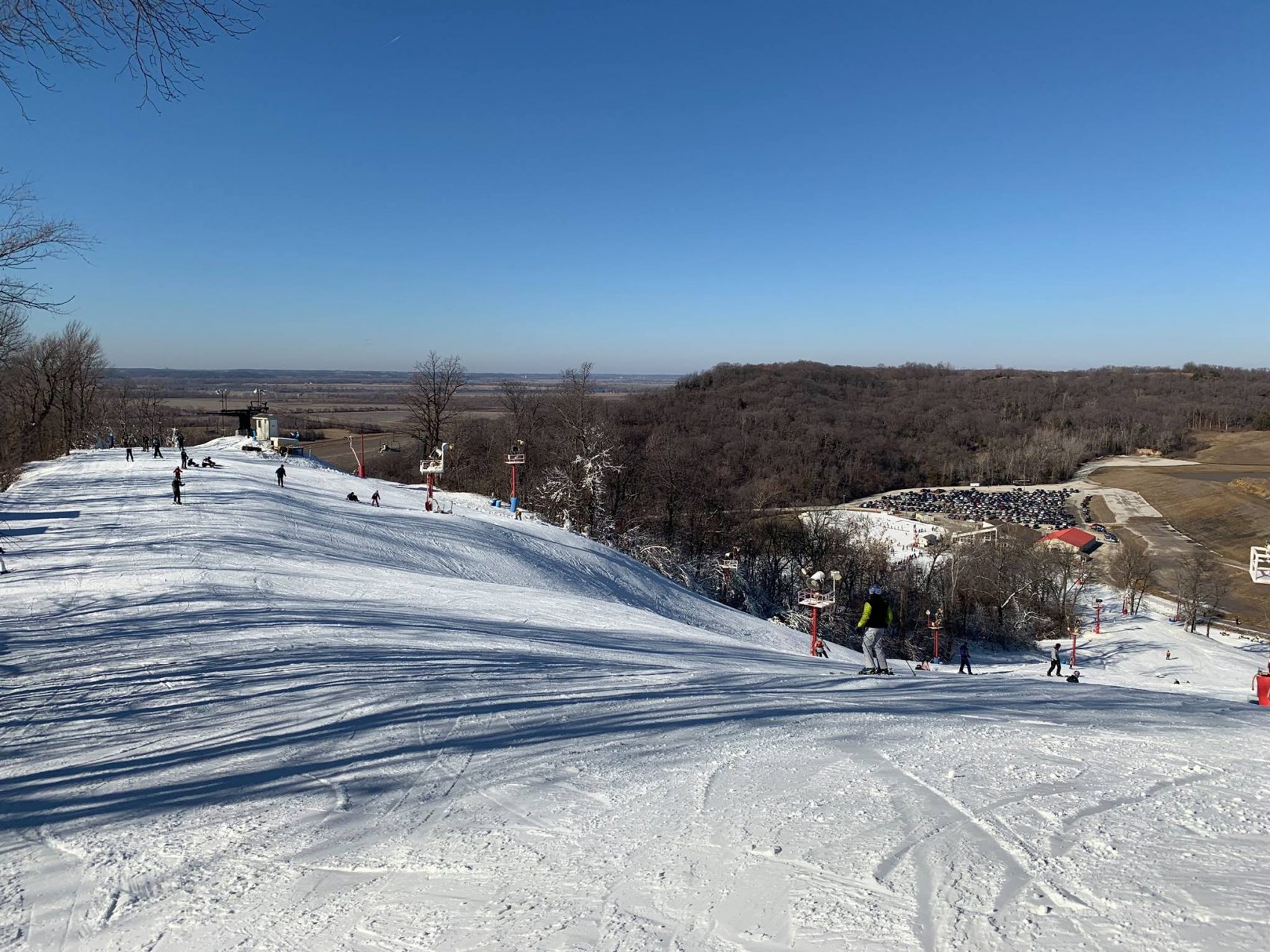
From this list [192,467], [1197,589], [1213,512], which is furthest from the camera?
[1213,512]

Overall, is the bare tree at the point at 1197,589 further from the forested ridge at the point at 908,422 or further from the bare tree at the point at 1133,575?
the forested ridge at the point at 908,422

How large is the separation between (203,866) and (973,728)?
19.4ft

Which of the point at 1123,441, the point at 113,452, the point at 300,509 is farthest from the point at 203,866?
the point at 1123,441

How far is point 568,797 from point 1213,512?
296 feet

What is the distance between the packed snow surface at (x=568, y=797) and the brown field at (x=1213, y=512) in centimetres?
5245

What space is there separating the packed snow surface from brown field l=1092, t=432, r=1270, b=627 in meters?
52.5

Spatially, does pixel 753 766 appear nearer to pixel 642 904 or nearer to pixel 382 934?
pixel 642 904

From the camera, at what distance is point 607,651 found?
10.6 m

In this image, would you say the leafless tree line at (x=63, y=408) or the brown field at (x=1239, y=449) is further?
the brown field at (x=1239, y=449)

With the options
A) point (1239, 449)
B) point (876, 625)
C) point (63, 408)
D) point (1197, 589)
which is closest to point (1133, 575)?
point (1197, 589)

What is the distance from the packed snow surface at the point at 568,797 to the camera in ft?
11.4

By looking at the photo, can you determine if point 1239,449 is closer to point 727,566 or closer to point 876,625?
point 727,566

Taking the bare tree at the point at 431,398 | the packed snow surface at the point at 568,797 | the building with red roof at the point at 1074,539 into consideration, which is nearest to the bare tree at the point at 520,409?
the bare tree at the point at 431,398

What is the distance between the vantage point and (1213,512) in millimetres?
74500
